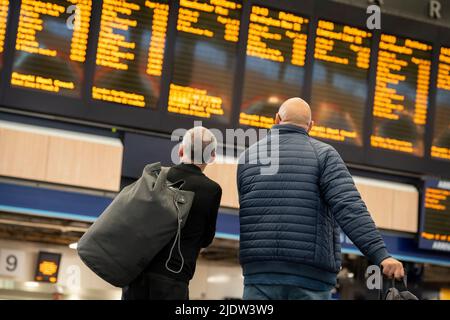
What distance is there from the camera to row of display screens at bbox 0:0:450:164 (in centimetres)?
653

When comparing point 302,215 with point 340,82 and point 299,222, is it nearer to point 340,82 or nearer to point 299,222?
point 299,222

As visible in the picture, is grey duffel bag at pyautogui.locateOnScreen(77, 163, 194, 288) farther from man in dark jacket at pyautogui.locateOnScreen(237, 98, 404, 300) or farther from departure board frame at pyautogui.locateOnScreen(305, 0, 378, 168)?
departure board frame at pyautogui.locateOnScreen(305, 0, 378, 168)

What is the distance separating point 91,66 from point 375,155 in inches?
105

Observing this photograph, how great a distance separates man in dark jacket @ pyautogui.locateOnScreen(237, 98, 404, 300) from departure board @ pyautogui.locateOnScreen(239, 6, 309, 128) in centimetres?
337

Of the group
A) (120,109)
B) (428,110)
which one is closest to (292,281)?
(120,109)

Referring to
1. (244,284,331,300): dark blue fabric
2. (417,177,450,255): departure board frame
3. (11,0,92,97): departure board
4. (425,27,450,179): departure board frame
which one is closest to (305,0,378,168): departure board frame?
(425,27,450,179): departure board frame

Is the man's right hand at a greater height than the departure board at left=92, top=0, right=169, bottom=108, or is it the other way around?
the departure board at left=92, top=0, right=169, bottom=108

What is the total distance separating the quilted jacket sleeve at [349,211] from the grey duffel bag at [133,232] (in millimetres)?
631

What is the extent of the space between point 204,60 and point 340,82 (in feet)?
4.27

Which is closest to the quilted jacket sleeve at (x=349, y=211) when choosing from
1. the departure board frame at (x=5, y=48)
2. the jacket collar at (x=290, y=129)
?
the jacket collar at (x=290, y=129)

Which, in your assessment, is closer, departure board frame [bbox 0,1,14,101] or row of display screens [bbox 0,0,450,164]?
departure board frame [bbox 0,1,14,101]

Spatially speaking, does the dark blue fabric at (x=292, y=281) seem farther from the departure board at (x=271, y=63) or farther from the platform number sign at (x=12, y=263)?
the platform number sign at (x=12, y=263)

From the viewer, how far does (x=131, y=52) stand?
6734 millimetres
